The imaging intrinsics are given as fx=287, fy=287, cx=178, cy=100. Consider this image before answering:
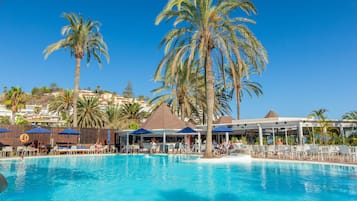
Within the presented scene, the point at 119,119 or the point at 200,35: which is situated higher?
the point at 200,35

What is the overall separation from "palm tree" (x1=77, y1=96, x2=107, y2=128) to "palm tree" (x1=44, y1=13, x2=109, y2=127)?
11904 mm

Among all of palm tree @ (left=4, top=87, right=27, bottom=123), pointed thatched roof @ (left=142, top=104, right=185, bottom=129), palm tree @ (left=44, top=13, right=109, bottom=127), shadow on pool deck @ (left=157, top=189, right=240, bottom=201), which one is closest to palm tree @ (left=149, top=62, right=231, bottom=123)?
pointed thatched roof @ (left=142, top=104, right=185, bottom=129)

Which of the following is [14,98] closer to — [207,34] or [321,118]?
[207,34]

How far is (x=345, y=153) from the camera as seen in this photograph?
1527 cm

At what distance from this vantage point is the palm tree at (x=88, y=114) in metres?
41.0

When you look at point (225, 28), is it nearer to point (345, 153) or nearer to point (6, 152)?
point (345, 153)

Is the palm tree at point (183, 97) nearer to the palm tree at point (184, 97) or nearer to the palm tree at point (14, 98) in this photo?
the palm tree at point (184, 97)

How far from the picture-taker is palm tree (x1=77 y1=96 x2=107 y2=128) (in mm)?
41031

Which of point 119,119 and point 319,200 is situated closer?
point 319,200

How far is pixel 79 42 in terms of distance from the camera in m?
29.1

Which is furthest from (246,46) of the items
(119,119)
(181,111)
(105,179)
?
(119,119)

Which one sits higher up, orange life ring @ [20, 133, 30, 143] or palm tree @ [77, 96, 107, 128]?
palm tree @ [77, 96, 107, 128]

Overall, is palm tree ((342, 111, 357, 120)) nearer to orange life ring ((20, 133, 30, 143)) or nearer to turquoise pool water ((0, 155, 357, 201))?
turquoise pool water ((0, 155, 357, 201))

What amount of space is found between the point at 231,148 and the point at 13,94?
35788 millimetres
